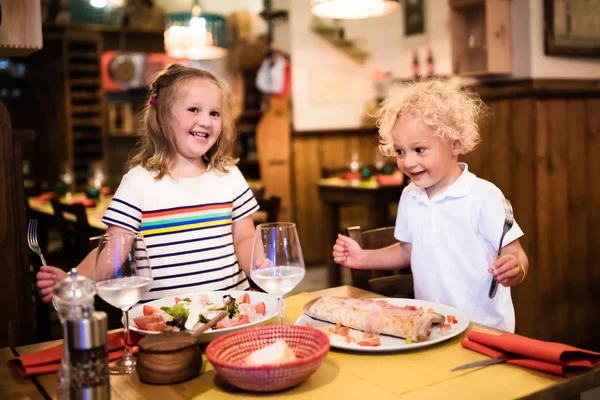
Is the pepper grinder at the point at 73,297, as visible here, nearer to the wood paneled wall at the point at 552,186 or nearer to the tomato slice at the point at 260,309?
the tomato slice at the point at 260,309

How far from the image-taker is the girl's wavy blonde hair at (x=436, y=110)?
70.9 inches

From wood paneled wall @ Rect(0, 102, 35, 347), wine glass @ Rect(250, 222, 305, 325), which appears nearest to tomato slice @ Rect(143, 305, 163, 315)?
wine glass @ Rect(250, 222, 305, 325)

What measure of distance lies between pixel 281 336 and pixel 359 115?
21.0 ft

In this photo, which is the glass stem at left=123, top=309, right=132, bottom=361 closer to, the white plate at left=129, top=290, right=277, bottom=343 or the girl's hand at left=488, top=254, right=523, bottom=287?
the white plate at left=129, top=290, right=277, bottom=343

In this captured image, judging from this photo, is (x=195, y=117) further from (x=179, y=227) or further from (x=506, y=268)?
(x=506, y=268)

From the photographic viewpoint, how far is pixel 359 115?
7508 mm

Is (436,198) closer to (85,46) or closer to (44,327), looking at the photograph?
(44,327)

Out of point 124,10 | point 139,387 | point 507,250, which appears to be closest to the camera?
point 139,387

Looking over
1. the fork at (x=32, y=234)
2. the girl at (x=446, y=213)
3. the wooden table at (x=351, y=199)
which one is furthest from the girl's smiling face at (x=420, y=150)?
the wooden table at (x=351, y=199)

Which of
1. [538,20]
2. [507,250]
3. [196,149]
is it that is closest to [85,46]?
[538,20]

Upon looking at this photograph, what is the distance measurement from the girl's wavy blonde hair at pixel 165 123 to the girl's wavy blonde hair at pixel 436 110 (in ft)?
1.73

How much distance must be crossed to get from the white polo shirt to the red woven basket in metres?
0.72

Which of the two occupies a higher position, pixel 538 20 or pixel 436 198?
pixel 538 20

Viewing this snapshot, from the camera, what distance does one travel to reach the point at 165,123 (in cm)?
203
